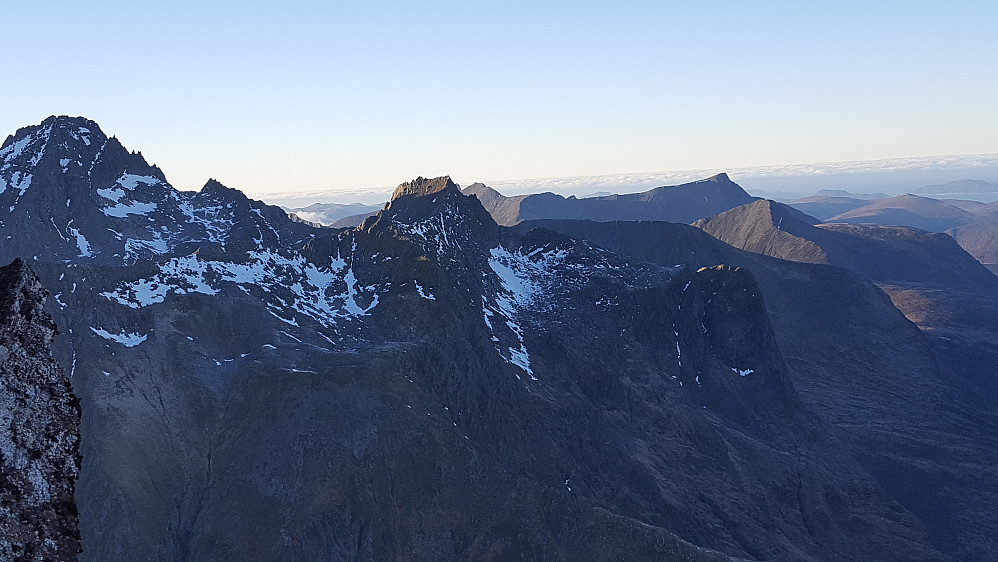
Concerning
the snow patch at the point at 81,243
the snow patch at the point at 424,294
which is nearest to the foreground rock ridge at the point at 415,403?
the snow patch at the point at 81,243

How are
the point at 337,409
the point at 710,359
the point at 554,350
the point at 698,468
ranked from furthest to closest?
the point at 710,359, the point at 554,350, the point at 698,468, the point at 337,409

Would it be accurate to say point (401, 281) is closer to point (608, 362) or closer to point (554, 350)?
point (554, 350)

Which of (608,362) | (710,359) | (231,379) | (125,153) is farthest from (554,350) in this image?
(125,153)

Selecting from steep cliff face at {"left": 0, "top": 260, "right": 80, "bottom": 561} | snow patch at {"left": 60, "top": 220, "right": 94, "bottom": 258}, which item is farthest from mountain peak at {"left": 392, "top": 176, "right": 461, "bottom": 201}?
steep cliff face at {"left": 0, "top": 260, "right": 80, "bottom": 561}

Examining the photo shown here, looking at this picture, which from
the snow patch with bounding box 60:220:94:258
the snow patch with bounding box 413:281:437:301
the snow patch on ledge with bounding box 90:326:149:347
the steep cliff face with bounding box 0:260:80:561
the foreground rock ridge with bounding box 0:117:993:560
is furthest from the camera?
the snow patch with bounding box 60:220:94:258

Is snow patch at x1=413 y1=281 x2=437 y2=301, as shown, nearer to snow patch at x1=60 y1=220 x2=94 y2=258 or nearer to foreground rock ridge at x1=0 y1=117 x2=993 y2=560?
foreground rock ridge at x1=0 y1=117 x2=993 y2=560

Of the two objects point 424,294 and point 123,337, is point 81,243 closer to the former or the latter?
point 123,337

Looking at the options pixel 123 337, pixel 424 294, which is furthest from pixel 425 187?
pixel 123 337
